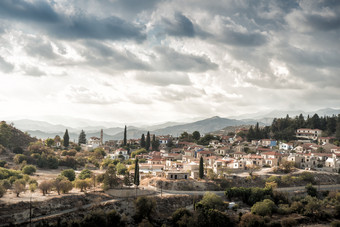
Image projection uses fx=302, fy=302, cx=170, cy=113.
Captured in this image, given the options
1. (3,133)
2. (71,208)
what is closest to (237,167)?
(71,208)

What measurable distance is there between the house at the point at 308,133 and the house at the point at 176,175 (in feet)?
182

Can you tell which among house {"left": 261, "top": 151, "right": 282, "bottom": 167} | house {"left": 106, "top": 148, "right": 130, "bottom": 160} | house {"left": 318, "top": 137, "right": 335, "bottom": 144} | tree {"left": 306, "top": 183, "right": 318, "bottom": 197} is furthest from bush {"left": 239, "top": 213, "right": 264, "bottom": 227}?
house {"left": 318, "top": 137, "right": 335, "bottom": 144}

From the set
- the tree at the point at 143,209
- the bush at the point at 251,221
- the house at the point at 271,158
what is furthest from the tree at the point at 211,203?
the house at the point at 271,158

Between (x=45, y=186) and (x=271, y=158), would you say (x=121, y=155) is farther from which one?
(x=271, y=158)

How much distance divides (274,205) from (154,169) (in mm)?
27029

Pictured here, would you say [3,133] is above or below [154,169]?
above

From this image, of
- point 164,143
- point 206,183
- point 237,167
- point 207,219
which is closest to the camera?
point 207,219

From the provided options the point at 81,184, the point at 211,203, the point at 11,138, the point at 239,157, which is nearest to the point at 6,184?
the point at 81,184

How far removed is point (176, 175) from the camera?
2233 inches

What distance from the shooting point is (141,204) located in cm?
4350

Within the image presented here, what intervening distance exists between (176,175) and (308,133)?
5990 centimetres

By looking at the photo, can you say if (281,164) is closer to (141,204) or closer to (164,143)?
(141,204)

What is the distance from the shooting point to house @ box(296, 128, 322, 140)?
95.8m

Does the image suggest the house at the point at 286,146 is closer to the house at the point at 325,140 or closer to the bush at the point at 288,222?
the house at the point at 325,140
